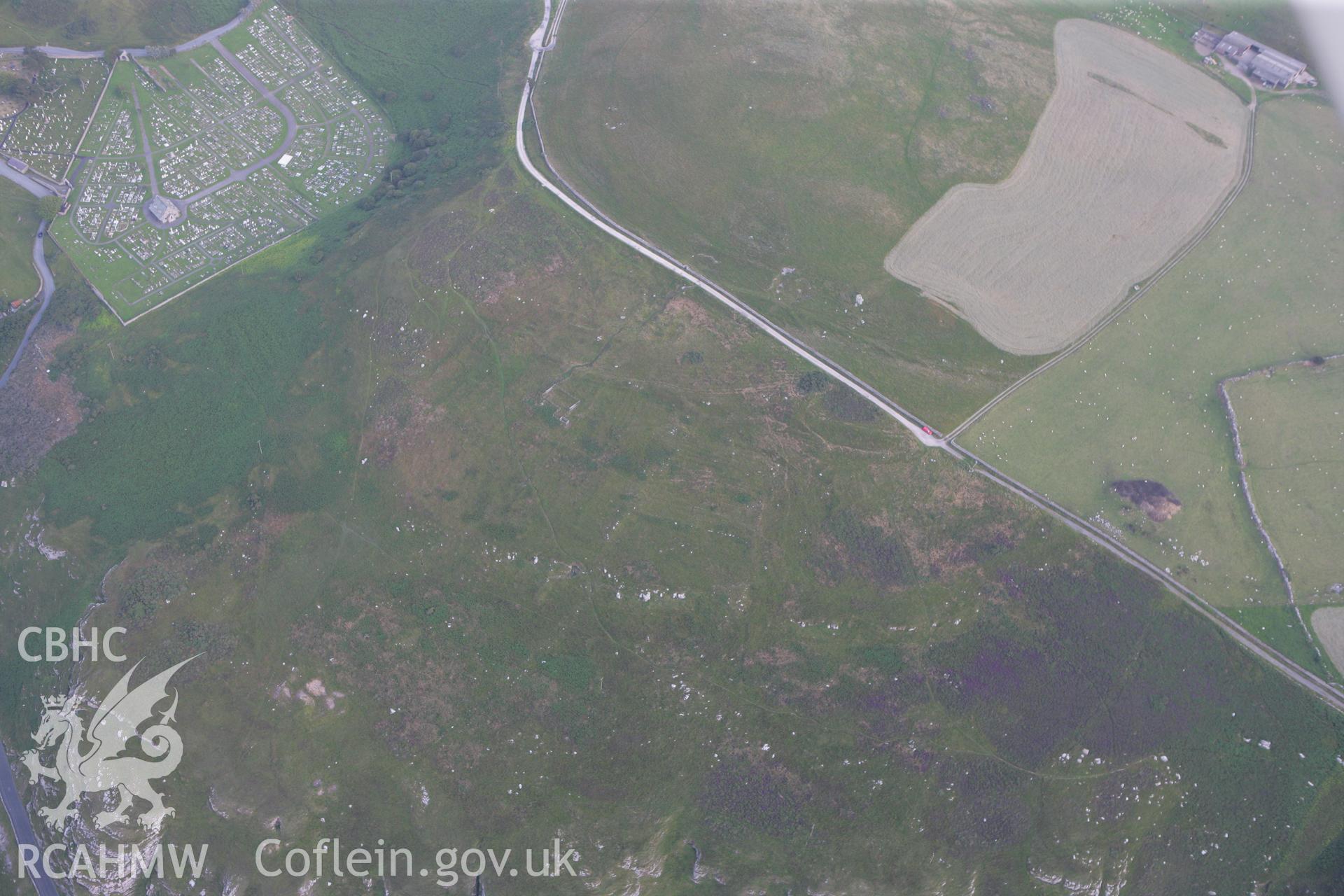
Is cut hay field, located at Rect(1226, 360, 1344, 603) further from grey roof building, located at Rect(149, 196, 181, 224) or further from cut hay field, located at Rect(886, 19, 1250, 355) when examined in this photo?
grey roof building, located at Rect(149, 196, 181, 224)

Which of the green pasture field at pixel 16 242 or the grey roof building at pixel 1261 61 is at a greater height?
the grey roof building at pixel 1261 61

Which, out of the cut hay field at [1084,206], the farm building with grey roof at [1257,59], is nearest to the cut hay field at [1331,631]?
the cut hay field at [1084,206]

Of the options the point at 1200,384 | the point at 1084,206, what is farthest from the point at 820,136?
the point at 1200,384

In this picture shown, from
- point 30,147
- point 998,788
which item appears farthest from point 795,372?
point 30,147

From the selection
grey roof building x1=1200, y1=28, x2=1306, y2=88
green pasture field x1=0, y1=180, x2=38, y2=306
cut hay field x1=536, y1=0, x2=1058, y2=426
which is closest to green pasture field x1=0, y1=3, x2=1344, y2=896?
cut hay field x1=536, y1=0, x2=1058, y2=426

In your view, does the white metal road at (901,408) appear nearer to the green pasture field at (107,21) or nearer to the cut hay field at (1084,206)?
the cut hay field at (1084,206)
